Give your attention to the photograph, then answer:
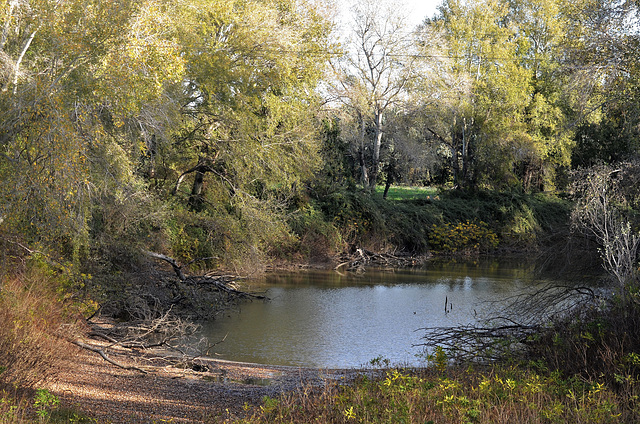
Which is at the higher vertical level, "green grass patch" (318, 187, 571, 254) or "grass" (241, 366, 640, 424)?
"green grass patch" (318, 187, 571, 254)

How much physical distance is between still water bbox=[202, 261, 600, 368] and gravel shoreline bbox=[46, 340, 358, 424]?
1.47 meters

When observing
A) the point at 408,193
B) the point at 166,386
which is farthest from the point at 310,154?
the point at 408,193

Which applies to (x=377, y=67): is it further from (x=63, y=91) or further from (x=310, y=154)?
(x=63, y=91)

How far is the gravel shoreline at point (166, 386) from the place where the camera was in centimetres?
702

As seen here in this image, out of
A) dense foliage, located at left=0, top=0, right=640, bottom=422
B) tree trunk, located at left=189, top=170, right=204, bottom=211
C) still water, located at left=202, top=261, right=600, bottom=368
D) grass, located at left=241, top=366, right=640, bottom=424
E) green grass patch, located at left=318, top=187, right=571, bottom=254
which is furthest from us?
green grass patch, located at left=318, top=187, right=571, bottom=254

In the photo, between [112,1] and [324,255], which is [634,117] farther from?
[324,255]

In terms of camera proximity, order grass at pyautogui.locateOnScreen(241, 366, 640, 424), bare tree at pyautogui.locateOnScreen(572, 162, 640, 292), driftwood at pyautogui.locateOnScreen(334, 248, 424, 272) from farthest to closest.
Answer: driftwood at pyautogui.locateOnScreen(334, 248, 424, 272) → bare tree at pyautogui.locateOnScreen(572, 162, 640, 292) → grass at pyautogui.locateOnScreen(241, 366, 640, 424)

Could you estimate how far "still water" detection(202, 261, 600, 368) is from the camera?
12320mm

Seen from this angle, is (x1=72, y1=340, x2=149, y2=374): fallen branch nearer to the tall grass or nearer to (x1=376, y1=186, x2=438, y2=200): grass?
the tall grass

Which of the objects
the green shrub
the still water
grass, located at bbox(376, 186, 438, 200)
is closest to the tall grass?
the still water

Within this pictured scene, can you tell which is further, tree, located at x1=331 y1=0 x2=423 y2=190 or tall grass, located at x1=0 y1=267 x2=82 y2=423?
tree, located at x1=331 y1=0 x2=423 y2=190

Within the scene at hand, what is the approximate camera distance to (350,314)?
16078mm

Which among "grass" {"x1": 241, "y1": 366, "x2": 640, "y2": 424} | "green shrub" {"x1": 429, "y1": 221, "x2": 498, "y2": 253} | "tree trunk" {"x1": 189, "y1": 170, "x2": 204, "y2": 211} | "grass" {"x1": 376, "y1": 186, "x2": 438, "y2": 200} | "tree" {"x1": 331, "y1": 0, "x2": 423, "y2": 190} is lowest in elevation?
"grass" {"x1": 241, "y1": 366, "x2": 640, "y2": 424}

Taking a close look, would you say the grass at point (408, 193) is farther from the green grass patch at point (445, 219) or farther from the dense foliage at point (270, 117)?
the green grass patch at point (445, 219)
